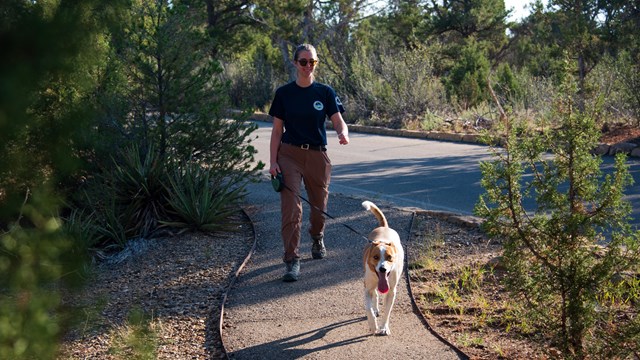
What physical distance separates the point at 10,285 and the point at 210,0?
35840 mm

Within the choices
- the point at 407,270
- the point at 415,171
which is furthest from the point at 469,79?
the point at 407,270

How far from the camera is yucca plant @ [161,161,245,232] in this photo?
9.07 meters

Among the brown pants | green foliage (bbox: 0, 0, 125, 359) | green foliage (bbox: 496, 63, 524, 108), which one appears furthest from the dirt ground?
green foliage (bbox: 496, 63, 524, 108)

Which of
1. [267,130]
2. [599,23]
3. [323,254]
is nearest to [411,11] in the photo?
[267,130]

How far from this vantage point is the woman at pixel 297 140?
22.9ft

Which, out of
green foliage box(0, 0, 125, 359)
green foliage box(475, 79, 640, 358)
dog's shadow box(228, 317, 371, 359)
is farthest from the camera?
dog's shadow box(228, 317, 371, 359)

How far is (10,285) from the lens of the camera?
5.97 feet

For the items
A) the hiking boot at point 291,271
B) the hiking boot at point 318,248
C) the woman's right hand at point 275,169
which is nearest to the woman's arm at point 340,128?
the woman's right hand at point 275,169

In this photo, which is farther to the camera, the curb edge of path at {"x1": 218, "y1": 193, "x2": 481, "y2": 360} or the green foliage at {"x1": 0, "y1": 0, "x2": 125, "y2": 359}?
the curb edge of path at {"x1": 218, "y1": 193, "x2": 481, "y2": 360}

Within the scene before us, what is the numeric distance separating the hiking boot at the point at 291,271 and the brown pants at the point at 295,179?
0.13 ft

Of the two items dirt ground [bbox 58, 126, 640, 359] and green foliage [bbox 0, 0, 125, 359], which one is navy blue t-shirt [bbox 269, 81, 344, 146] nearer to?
dirt ground [bbox 58, 126, 640, 359]

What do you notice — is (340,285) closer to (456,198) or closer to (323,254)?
(323,254)

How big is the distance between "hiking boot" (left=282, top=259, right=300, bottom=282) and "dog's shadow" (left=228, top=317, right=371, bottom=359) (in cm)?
124

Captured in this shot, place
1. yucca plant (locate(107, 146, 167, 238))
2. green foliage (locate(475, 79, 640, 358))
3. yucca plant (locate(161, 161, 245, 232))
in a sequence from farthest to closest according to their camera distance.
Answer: yucca plant (locate(107, 146, 167, 238))
yucca plant (locate(161, 161, 245, 232))
green foliage (locate(475, 79, 640, 358))
